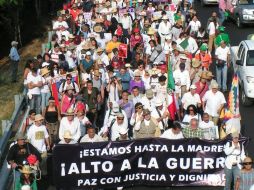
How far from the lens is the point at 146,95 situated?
16.0 metres

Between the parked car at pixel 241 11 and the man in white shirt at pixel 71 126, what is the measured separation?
17.8 meters

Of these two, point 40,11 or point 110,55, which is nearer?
point 110,55

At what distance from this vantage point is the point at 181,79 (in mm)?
17625

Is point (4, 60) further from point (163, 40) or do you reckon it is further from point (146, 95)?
point (146, 95)

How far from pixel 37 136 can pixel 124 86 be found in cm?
426

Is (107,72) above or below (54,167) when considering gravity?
above

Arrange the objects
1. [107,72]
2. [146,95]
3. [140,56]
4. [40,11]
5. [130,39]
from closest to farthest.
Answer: [146,95]
[107,72]
[140,56]
[130,39]
[40,11]

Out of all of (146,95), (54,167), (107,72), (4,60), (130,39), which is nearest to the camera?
(54,167)

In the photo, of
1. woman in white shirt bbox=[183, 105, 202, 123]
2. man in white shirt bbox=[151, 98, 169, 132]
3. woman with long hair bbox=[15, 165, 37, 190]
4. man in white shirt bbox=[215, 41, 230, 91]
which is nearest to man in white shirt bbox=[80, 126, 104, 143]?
woman with long hair bbox=[15, 165, 37, 190]

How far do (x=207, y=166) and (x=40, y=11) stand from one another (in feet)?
85.5

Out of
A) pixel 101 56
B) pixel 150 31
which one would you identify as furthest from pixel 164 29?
pixel 101 56

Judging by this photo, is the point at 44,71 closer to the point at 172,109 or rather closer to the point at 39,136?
the point at 172,109

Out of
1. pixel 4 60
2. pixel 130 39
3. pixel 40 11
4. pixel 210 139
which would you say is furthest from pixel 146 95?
pixel 40 11

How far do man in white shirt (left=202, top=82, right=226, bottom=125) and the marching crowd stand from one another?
1.0 inches
